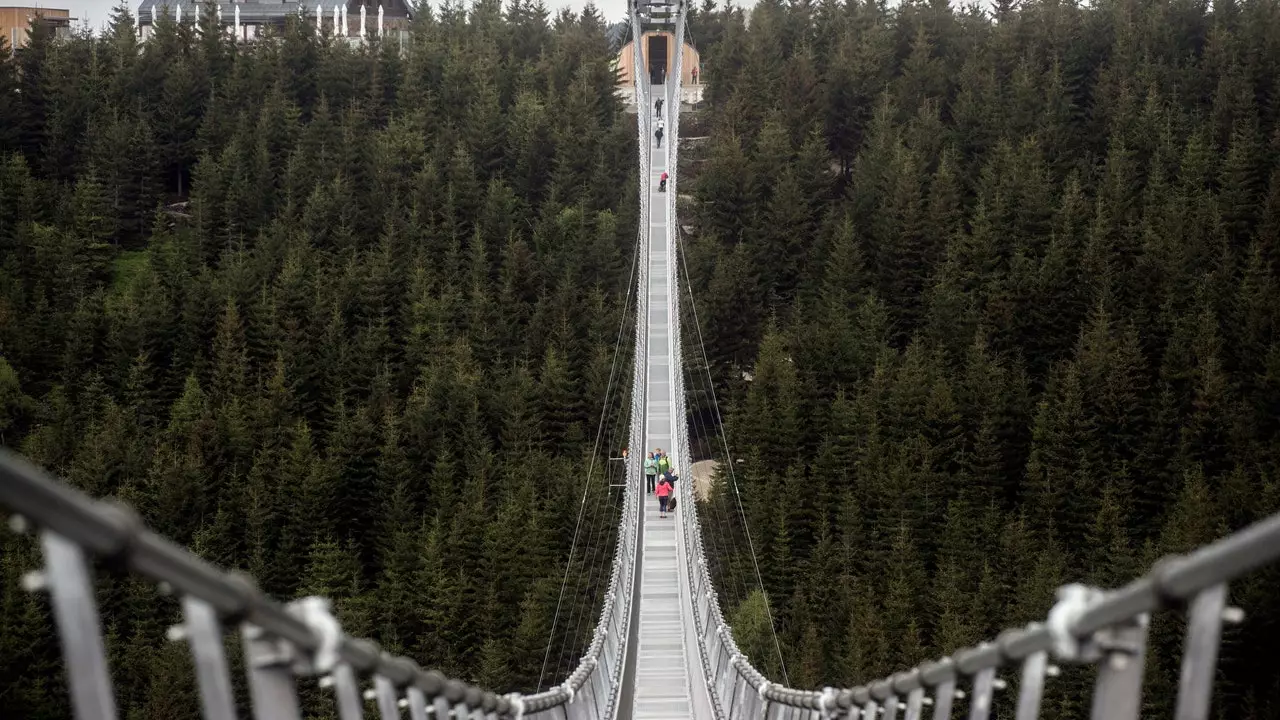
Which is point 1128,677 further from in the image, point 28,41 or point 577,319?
point 28,41

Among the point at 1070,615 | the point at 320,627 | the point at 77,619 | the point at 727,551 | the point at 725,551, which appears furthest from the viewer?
the point at 727,551

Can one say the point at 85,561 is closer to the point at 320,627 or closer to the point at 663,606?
the point at 320,627

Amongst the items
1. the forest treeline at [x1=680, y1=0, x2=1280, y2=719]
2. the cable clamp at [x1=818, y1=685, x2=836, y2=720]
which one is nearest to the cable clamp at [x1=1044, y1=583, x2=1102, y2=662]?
the cable clamp at [x1=818, y1=685, x2=836, y2=720]

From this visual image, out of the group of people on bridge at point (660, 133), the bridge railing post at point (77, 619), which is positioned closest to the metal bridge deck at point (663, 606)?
the group of people on bridge at point (660, 133)

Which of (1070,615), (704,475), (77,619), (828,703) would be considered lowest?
(704,475)

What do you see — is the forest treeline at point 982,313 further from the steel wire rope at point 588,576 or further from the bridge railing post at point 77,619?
the bridge railing post at point 77,619

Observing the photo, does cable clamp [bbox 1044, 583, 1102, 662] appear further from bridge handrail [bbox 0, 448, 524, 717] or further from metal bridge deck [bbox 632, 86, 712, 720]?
metal bridge deck [bbox 632, 86, 712, 720]

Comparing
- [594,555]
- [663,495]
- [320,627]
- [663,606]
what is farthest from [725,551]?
[320,627]
